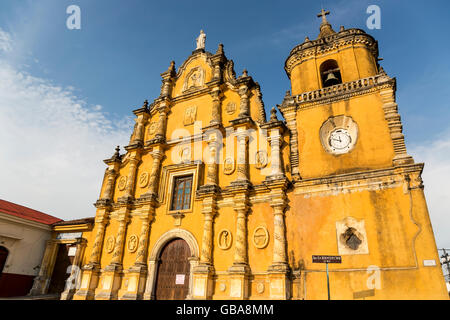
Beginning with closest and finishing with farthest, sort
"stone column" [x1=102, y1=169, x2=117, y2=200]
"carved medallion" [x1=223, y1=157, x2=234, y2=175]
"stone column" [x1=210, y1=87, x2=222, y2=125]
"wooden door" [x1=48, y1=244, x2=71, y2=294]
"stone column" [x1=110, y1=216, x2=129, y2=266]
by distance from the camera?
1. "carved medallion" [x1=223, y1=157, x2=234, y2=175]
2. "stone column" [x1=110, y1=216, x2=129, y2=266]
3. "stone column" [x1=210, y1=87, x2=222, y2=125]
4. "wooden door" [x1=48, y1=244, x2=71, y2=294]
5. "stone column" [x1=102, y1=169, x2=117, y2=200]

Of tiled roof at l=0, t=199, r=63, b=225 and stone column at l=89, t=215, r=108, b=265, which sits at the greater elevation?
tiled roof at l=0, t=199, r=63, b=225

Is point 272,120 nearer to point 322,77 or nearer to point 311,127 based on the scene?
point 311,127

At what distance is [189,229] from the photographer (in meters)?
12.2

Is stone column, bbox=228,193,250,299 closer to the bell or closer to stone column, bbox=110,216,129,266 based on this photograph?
stone column, bbox=110,216,129,266

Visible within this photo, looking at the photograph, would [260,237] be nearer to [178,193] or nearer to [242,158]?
[242,158]

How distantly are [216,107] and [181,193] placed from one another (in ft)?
14.9

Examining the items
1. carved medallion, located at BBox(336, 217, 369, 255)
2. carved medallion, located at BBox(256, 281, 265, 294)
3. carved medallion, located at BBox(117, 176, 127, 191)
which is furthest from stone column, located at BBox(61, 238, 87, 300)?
carved medallion, located at BBox(336, 217, 369, 255)

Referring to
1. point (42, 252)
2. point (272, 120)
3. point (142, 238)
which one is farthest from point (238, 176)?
A: point (42, 252)

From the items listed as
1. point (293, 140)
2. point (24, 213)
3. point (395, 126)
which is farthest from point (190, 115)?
point (24, 213)

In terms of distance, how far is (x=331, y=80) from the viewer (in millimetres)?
12312

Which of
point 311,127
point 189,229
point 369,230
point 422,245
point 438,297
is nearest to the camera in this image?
point 438,297

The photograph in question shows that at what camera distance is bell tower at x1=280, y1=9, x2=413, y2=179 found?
1015 centimetres

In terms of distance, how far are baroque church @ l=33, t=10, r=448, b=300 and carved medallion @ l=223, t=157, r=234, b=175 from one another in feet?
0.18

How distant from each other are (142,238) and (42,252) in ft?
24.4
